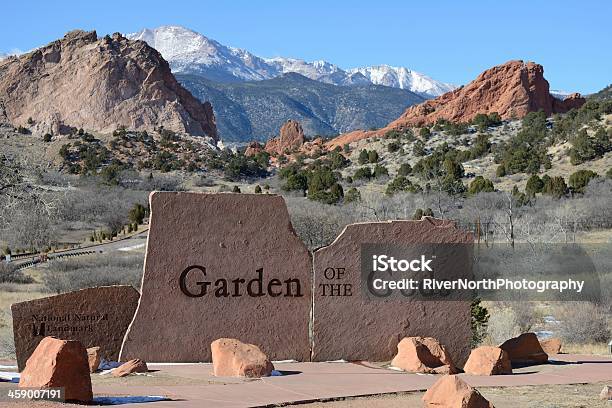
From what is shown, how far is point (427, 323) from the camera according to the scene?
14.2 metres

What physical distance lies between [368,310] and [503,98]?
80745mm

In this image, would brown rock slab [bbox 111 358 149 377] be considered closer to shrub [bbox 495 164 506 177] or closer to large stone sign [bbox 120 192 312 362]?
large stone sign [bbox 120 192 312 362]

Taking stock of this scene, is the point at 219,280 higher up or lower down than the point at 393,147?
lower down

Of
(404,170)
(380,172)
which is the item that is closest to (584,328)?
(404,170)

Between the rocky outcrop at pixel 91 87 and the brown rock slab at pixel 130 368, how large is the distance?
259ft

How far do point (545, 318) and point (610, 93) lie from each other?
9232 centimetres

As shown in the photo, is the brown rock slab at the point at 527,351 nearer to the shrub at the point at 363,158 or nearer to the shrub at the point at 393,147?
the shrub at the point at 363,158

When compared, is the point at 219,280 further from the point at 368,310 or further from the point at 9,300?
the point at 9,300

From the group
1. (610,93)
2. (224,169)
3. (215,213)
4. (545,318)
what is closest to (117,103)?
(224,169)

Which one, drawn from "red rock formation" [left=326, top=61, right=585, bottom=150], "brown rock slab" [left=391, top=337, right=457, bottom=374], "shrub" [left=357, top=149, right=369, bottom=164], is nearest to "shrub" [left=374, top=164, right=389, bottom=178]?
"shrub" [left=357, top=149, right=369, bottom=164]

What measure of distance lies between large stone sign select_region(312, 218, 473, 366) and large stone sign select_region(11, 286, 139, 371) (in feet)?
8.67

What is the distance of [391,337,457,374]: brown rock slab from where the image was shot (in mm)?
13430

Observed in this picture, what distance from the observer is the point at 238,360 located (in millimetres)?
12352

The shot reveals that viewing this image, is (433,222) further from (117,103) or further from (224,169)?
(117,103)
